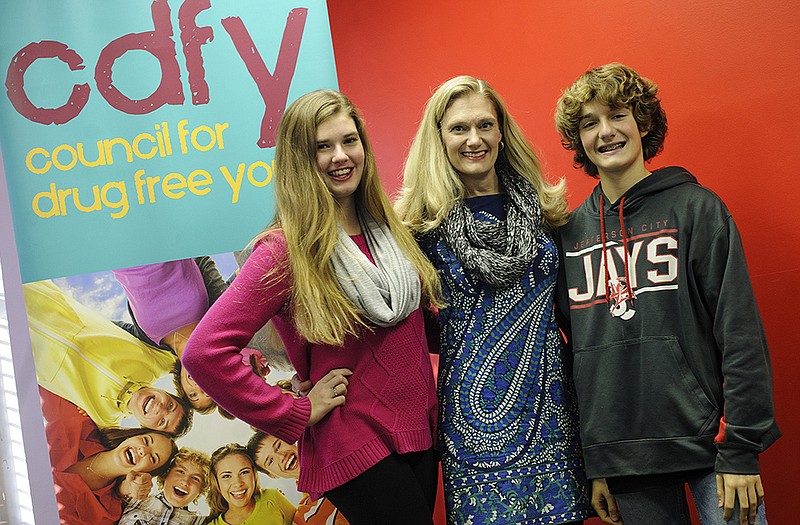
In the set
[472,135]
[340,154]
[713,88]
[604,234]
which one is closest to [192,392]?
[340,154]

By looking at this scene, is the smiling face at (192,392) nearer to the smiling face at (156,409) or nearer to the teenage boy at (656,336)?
the smiling face at (156,409)

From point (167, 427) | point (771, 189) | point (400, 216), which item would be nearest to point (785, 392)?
Result: point (771, 189)

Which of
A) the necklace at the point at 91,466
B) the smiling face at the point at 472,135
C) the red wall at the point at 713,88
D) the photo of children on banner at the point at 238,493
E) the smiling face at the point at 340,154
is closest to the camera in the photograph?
the smiling face at the point at 340,154

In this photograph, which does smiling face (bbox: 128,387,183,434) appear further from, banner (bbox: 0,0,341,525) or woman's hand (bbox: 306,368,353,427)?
woman's hand (bbox: 306,368,353,427)

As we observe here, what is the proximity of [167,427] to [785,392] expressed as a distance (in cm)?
189

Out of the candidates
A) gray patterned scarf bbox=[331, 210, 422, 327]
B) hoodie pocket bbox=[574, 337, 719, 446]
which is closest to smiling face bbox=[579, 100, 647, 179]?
hoodie pocket bbox=[574, 337, 719, 446]

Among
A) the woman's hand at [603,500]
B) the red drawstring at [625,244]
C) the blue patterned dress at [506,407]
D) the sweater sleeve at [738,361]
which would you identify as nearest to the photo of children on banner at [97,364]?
the blue patterned dress at [506,407]

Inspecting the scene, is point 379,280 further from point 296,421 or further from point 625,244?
point 625,244

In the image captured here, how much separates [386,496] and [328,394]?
263mm

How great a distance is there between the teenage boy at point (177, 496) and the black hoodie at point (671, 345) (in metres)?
1.26

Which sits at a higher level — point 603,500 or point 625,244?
point 625,244

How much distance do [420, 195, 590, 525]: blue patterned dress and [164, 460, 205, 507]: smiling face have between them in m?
0.97

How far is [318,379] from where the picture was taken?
1968 millimetres

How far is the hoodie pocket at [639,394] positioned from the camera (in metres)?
1.91
